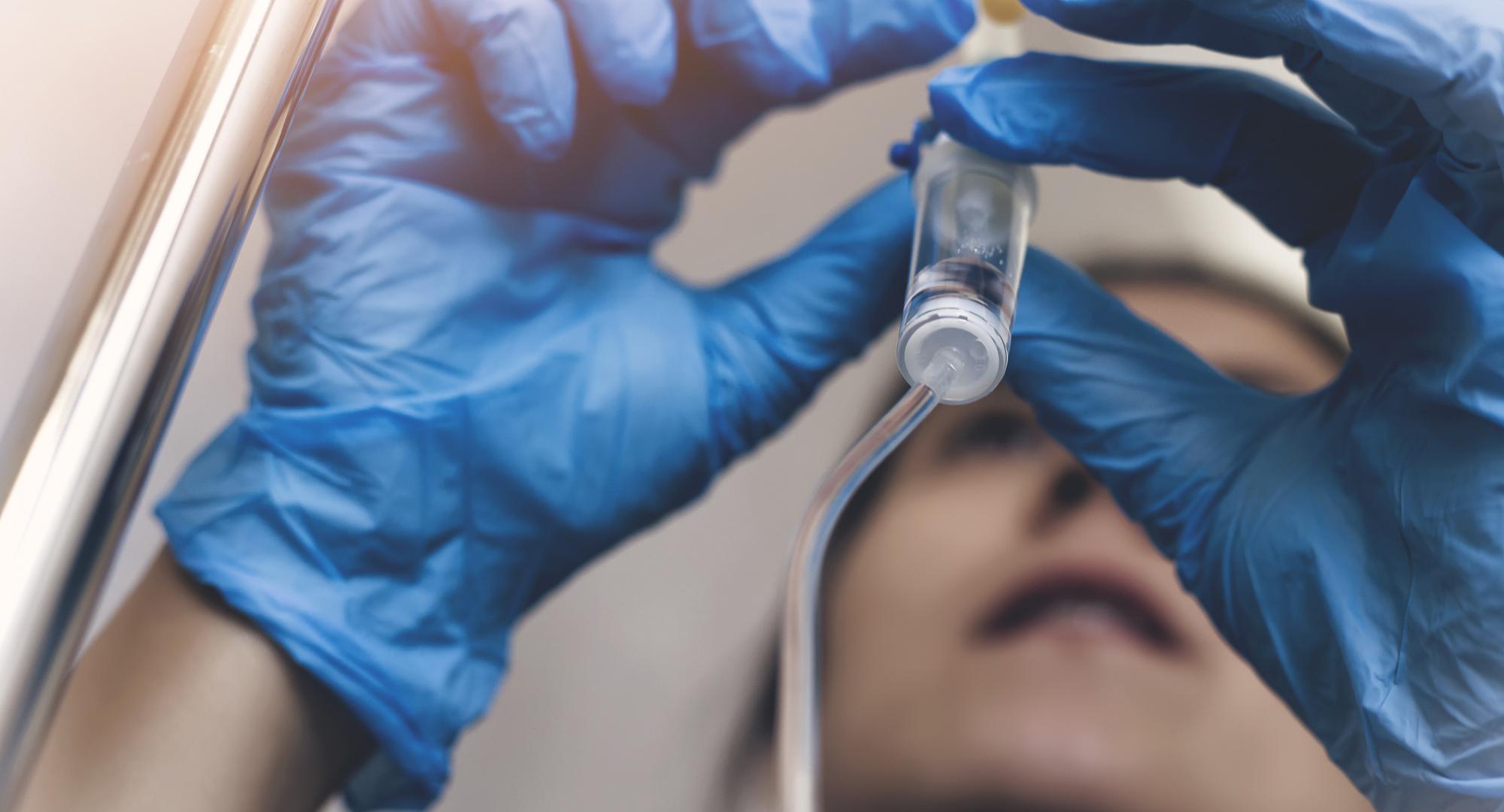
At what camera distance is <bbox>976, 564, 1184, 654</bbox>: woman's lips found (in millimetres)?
1104

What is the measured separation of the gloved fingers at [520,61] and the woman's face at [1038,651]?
0.61 meters

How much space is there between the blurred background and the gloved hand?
1.81 ft

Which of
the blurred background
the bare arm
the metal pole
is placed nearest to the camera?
the metal pole

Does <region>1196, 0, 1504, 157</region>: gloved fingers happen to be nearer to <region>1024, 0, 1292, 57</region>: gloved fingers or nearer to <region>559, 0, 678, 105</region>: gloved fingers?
<region>1024, 0, 1292, 57</region>: gloved fingers

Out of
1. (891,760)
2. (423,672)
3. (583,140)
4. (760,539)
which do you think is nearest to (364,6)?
(583,140)

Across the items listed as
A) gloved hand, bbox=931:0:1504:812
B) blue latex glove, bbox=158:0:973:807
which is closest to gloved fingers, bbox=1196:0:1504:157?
gloved hand, bbox=931:0:1504:812

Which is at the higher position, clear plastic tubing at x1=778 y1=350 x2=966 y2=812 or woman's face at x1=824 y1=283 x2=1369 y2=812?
clear plastic tubing at x1=778 y1=350 x2=966 y2=812

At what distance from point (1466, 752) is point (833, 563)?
0.72 m

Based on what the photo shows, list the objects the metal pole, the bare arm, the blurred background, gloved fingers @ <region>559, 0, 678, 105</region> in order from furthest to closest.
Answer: the blurred background
gloved fingers @ <region>559, 0, 678, 105</region>
the bare arm
the metal pole

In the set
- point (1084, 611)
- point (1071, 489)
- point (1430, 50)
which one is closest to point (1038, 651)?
point (1084, 611)

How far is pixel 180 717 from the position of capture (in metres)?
0.74

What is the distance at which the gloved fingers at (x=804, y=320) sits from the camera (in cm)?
88

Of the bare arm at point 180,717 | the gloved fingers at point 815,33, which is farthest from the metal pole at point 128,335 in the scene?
the gloved fingers at point 815,33

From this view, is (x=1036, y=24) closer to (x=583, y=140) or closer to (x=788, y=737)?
(x=583, y=140)
